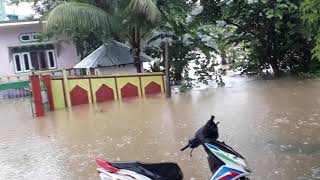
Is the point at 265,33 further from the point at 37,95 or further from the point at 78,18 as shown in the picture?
the point at 37,95

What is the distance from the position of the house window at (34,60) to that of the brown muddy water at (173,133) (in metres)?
8.30

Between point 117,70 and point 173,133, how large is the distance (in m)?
9.11

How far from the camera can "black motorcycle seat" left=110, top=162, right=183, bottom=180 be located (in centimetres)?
427

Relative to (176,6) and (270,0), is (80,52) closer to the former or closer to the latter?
(176,6)

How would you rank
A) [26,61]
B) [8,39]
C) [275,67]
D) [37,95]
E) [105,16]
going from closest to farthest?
[37,95] < [105,16] < [275,67] < [8,39] < [26,61]

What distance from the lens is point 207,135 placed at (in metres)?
4.41

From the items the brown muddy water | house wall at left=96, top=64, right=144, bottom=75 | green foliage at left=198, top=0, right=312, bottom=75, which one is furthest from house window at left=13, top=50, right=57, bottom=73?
green foliage at left=198, top=0, right=312, bottom=75

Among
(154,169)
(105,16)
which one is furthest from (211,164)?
(105,16)

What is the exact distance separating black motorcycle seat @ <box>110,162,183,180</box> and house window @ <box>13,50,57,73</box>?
795 inches

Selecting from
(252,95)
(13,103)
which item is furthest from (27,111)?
(252,95)

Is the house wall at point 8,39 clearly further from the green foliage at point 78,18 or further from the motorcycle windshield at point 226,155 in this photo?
the motorcycle windshield at point 226,155

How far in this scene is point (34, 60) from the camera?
2366cm

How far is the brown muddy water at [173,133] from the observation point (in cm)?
693

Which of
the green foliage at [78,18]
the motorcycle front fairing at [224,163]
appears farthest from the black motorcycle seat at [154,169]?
the green foliage at [78,18]
